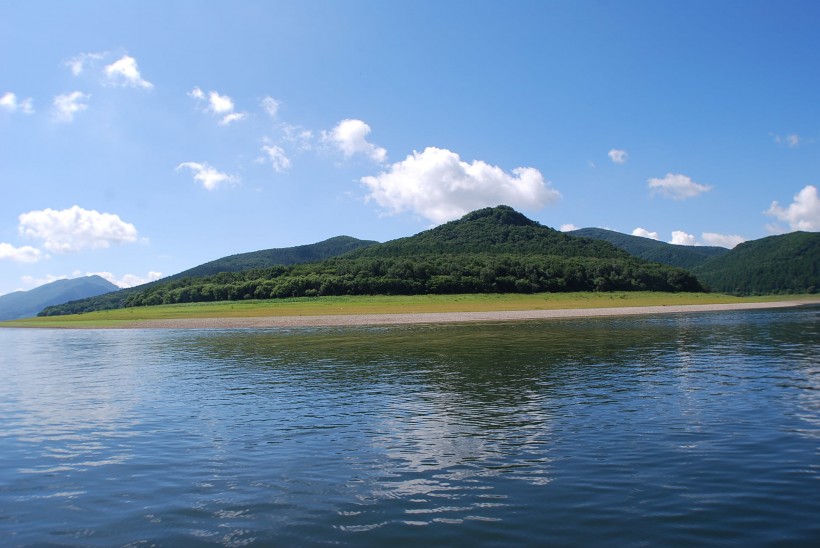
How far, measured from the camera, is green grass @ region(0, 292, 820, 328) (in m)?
102

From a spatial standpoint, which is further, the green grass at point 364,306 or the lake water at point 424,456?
the green grass at point 364,306

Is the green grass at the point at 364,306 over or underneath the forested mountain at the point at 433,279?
underneath

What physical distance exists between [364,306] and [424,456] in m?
102

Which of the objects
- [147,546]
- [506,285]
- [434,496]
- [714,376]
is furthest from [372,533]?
[506,285]

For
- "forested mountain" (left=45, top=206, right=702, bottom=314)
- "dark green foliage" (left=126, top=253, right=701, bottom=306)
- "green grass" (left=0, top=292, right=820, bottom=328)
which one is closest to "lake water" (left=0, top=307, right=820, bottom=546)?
"green grass" (left=0, top=292, right=820, bottom=328)

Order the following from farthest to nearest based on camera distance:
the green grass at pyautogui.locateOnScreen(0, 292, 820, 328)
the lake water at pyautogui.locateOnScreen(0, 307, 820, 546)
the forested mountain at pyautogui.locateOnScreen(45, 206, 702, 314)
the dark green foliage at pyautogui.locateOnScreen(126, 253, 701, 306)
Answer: the forested mountain at pyautogui.locateOnScreen(45, 206, 702, 314)
the dark green foliage at pyautogui.locateOnScreen(126, 253, 701, 306)
the green grass at pyautogui.locateOnScreen(0, 292, 820, 328)
the lake water at pyautogui.locateOnScreen(0, 307, 820, 546)

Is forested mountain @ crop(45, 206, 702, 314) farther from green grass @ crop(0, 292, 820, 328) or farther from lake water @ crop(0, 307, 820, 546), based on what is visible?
lake water @ crop(0, 307, 820, 546)

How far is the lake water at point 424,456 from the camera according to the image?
9531 mm

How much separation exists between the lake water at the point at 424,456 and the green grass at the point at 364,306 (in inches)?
2906

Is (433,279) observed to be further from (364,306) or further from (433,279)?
(364,306)

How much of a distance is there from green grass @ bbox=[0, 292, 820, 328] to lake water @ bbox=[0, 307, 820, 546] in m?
73.8

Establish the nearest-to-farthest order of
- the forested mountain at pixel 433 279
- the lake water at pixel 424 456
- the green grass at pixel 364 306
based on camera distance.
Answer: the lake water at pixel 424 456 → the green grass at pixel 364 306 → the forested mountain at pixel 433 279

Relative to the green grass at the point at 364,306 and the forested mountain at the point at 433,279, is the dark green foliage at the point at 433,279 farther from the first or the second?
the green grass at the point at 364,306

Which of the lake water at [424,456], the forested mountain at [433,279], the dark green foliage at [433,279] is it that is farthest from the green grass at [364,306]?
the lake water at [424,456]
